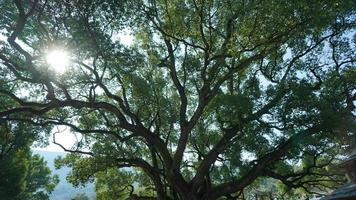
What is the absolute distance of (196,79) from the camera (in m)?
18.5

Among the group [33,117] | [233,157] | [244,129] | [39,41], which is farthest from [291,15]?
[33,117]

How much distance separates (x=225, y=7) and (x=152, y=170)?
992 centimetres

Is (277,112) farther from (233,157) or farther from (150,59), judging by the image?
(150,59)

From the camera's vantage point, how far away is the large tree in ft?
45.5

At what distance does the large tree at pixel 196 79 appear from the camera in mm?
13883

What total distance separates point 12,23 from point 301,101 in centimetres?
1210

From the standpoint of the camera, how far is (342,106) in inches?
606

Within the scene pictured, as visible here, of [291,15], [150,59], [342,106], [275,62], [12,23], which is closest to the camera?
[12,23]

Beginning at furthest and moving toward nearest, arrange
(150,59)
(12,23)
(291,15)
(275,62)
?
(150,59) → (275,62) → (291,15) → (12,23)

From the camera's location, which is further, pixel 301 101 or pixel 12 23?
pixel 301 101

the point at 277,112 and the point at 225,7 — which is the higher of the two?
the point at 225,7

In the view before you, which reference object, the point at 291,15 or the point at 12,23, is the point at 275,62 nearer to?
the point at 291,15

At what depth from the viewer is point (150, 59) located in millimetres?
18938

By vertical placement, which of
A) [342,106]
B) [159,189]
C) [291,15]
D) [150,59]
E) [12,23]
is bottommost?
[159,189]
